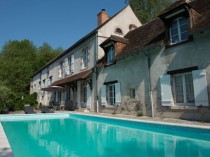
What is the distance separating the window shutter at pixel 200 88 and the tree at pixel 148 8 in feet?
79.4

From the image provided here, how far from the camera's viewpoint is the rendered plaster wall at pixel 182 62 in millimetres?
9242

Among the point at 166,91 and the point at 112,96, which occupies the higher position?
the point at 166,91

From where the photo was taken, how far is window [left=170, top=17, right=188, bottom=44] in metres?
10.6

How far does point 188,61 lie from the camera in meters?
9.92

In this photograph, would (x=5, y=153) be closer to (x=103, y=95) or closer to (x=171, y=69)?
(x=171, y=69)


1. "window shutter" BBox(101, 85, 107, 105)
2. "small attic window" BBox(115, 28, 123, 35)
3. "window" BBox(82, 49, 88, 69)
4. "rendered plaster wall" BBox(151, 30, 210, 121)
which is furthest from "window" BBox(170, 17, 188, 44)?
"window" BBox(82, 49, 88, 69)

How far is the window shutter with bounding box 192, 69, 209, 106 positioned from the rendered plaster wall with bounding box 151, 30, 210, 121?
212 mm

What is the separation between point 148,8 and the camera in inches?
1286

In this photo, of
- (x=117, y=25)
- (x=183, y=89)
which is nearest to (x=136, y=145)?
(x=183, y=89)

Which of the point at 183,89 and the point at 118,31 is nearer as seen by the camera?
the point at 183,89

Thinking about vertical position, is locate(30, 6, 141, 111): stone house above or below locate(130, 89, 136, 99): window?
above

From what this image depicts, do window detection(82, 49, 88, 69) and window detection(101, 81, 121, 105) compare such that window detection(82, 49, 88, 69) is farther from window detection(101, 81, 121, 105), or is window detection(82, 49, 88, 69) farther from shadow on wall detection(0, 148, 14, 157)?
shadow on wall detection(0, 148, 14, 157)

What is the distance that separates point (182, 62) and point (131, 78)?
4.09 metres

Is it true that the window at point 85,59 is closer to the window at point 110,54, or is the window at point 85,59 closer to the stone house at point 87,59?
the stone house at point 87,59
